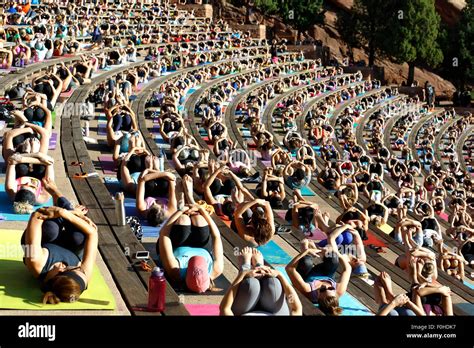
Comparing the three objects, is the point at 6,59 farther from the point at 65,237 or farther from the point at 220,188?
the point at 65,237

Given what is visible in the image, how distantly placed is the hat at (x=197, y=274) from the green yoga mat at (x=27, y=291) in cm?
112

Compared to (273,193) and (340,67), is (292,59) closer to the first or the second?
(340,67)

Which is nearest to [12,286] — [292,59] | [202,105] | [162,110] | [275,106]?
[162,110]

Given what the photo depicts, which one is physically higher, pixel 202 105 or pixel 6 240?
pixel 6 240

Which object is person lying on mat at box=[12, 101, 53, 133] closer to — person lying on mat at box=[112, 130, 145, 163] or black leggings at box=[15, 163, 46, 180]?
person lying on mat at box=[112, 130, 145, 163]

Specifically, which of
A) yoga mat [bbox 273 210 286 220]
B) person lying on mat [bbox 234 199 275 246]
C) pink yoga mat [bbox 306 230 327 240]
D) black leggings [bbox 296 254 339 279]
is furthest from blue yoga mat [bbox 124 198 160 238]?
yoga mat [bbox 273 210 286 220]

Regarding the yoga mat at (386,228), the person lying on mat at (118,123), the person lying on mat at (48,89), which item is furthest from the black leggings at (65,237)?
the person lying on mat at (48,89)

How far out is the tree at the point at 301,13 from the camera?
71.0 metres

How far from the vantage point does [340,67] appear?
206 feet

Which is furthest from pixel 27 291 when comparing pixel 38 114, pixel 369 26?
pixel 369 26

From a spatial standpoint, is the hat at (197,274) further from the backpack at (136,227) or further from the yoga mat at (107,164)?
the yoga mat at (107,164)

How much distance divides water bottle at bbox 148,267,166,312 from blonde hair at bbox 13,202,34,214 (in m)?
4.47
